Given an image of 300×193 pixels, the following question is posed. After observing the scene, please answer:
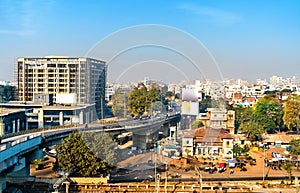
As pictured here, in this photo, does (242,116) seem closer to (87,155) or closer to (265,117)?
(265,117)

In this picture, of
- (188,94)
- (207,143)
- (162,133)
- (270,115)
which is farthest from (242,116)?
(188,94)

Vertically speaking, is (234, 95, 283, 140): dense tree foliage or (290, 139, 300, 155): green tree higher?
(234, 95, 283, 140): dense tree foliage

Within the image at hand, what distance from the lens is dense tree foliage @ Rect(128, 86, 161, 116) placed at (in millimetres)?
6402

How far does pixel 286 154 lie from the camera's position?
10625 mm

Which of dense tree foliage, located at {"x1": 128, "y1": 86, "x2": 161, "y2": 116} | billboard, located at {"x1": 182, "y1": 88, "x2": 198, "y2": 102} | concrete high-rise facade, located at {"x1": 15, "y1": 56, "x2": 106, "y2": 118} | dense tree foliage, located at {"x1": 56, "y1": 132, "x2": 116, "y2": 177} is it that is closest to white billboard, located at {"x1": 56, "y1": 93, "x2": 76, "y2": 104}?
concrete high-rise facade, located at {"x1": 15, "y1": 56, "x2": 106, "y2": 118}

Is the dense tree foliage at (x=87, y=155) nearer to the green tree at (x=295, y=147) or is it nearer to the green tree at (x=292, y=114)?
the green tree at (x=295, y=147)

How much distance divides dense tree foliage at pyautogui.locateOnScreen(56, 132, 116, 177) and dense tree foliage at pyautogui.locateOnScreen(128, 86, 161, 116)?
0.92m

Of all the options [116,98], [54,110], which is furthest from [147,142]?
[54,110]

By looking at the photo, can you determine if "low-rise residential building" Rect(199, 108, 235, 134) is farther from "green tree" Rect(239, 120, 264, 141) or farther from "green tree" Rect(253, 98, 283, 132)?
"green tree" Rect(253, 98, 283, 132)

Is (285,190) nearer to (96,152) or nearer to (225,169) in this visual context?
(225,169)

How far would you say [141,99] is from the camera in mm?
6512

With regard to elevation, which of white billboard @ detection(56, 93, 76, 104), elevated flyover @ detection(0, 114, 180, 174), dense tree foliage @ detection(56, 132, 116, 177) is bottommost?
dense tree foliage @ detection(56, 132, 116, 177)

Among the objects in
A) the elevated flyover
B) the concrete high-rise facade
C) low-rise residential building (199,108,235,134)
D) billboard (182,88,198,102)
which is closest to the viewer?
the elevated flyover

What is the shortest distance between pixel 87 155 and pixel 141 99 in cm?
137
